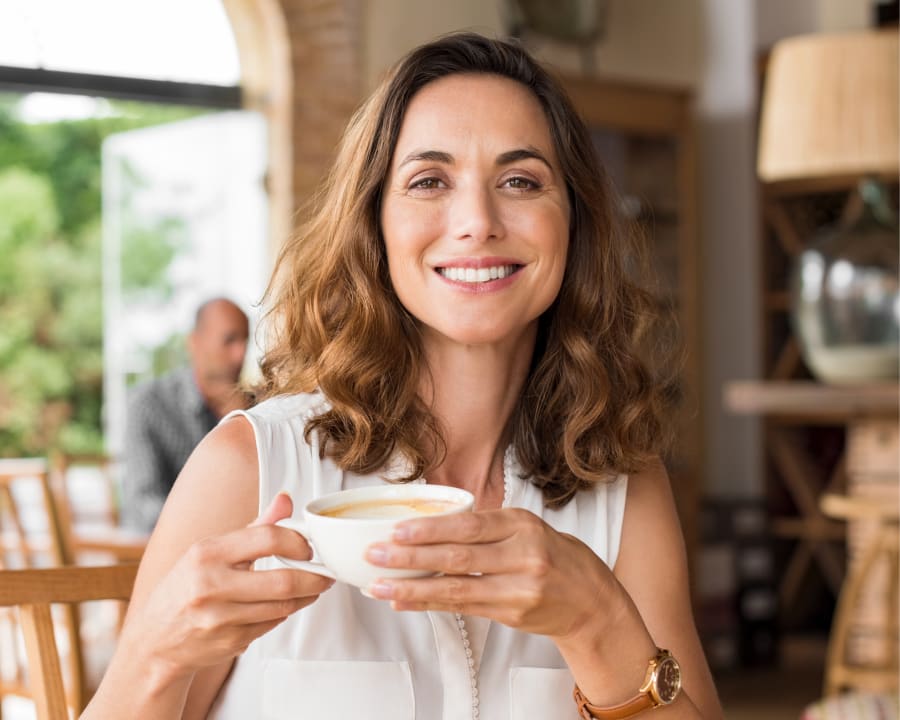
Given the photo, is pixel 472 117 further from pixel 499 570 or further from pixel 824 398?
pixel 824 398

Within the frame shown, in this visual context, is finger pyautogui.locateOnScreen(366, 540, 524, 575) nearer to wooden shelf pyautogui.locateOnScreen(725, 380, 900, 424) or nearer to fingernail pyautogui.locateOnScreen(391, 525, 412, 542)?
fingernail pyautogui.locateOnScreen(391, 525, 412, 542)

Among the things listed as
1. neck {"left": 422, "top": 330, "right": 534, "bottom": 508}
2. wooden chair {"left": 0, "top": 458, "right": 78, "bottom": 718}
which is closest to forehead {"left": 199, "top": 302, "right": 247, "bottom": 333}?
wooden chair {"left": 0, "top": 458, "right": 78, "bottom": 718}

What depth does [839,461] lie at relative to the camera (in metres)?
5.53

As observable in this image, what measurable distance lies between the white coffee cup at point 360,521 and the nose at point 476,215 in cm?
39

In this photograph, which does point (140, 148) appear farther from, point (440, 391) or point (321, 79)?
point (440, 391)

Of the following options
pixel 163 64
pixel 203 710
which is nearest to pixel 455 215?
pixel 203 710

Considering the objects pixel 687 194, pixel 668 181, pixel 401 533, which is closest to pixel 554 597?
pixel 401 533

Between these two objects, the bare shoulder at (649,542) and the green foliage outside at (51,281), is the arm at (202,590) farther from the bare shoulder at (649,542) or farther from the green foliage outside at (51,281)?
the green foliage outside at (51,281)

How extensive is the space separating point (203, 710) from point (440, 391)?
0.43 m

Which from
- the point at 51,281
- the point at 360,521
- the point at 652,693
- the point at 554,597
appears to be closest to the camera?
the point at 360,521

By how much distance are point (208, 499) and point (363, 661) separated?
25 centimetres

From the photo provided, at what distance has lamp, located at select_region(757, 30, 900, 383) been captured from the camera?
11.2ft

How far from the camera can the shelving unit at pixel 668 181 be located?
206 inches

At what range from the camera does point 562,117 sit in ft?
4.79
